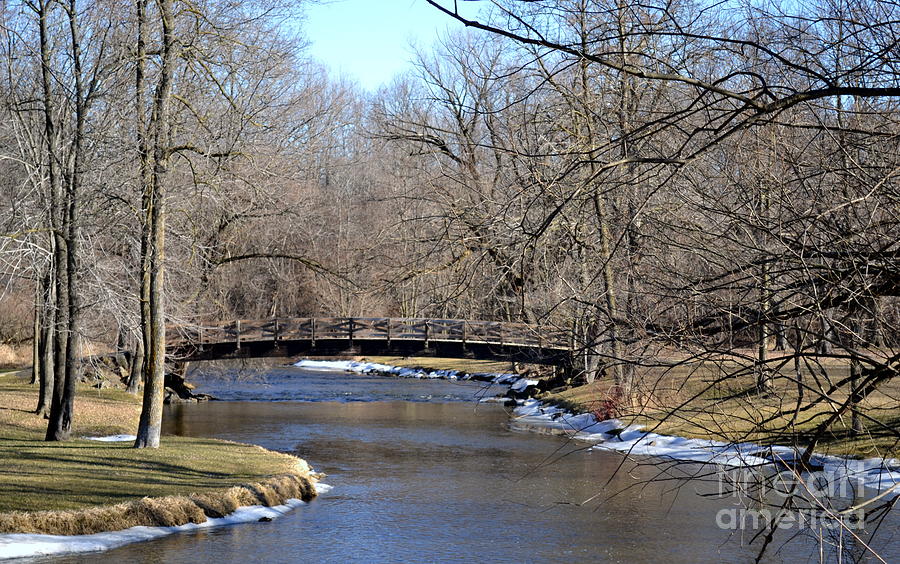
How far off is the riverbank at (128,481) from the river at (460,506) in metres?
0.61

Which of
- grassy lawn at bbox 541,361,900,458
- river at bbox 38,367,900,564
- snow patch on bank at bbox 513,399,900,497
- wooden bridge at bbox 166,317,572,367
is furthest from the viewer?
wooden bridge at bbox 166,317,572,367

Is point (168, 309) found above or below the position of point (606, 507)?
above

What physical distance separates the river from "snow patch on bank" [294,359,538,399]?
10135 millimetres

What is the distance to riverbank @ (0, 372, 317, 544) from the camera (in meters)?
11.8

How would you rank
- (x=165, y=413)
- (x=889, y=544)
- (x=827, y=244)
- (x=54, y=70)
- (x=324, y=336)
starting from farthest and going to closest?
(x=324, y=336) < (x=165, y=413) < (x=54, y=70) < (x=889, y=544) < (x=827, y=244)

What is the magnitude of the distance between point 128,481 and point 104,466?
110 centimetres

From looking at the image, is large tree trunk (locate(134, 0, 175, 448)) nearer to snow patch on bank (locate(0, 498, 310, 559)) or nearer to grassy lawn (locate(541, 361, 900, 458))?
snow patch on bank (locate(0, 498, 310, 559))

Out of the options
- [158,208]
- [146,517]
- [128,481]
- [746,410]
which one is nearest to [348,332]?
[158,208]

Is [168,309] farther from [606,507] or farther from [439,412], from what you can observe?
[606,507]

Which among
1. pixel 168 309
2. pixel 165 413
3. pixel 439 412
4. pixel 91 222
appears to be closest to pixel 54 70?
pixel 91 222

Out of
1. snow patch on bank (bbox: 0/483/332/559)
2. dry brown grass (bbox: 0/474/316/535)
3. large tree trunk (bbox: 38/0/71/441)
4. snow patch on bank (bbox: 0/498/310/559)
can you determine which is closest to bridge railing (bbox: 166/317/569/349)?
large tree trunk (bbox: 38/0/71/441)

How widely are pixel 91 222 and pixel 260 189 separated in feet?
12.4

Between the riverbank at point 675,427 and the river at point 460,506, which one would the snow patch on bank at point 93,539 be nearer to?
the river at point 460,506

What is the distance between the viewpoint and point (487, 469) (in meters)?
18.5
